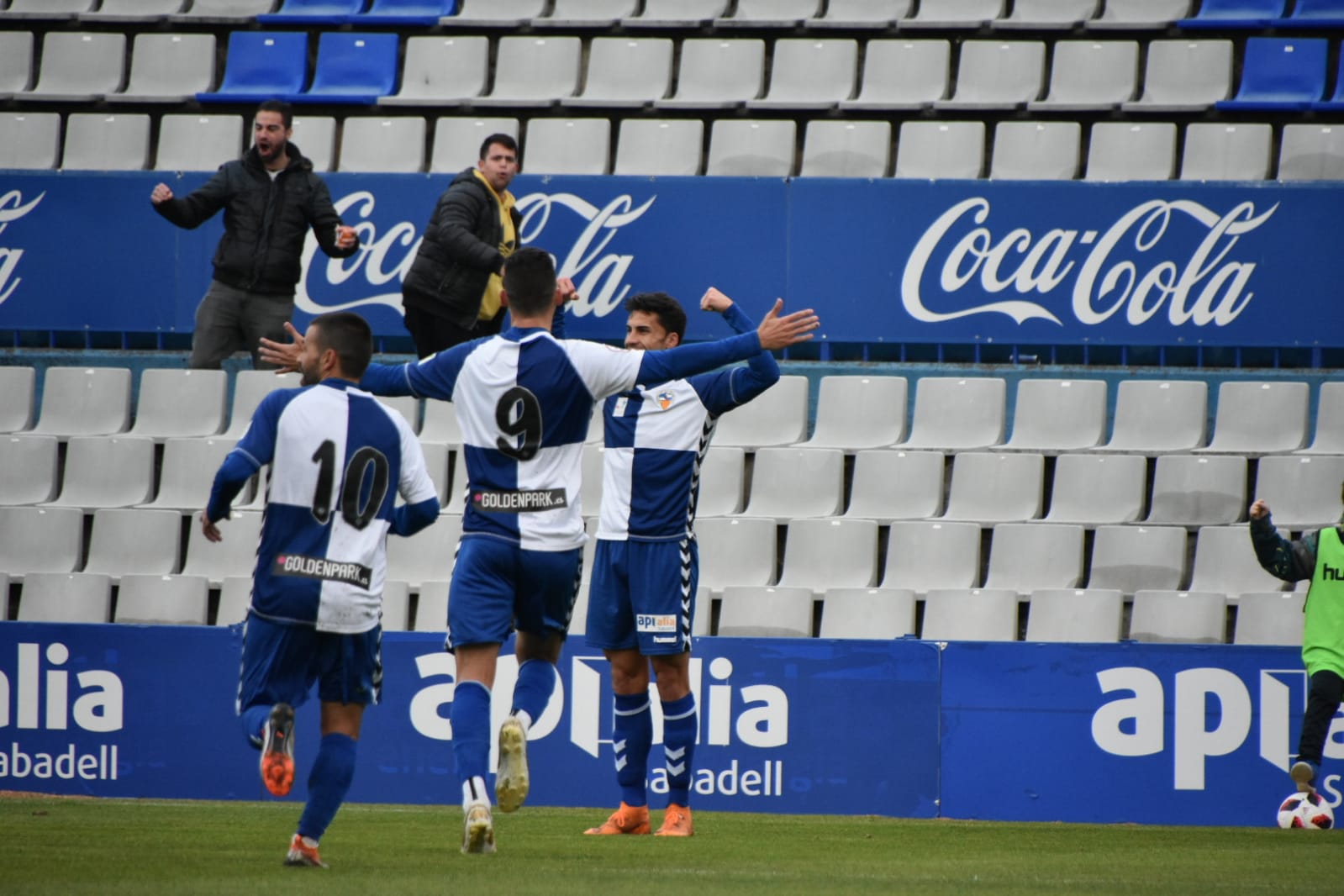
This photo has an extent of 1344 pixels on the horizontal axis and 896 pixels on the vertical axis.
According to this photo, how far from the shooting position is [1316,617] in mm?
8453

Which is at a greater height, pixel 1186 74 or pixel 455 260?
pixel 1186 74

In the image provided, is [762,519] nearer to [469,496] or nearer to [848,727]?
[848,727]

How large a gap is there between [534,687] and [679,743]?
1.11 meters

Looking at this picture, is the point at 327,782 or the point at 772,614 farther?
the point at 772,614

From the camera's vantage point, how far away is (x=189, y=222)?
1034 centimetres

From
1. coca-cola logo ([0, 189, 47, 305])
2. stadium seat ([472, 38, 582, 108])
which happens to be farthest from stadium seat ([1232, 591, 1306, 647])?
coca-cola logo ([0, 189, 47, 305])

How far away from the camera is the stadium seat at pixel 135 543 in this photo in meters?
10.7

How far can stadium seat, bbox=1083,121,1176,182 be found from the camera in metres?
11.7

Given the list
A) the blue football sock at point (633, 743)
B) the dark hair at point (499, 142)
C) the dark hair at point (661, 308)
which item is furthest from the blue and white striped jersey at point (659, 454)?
the dark hair at point (499, 142)

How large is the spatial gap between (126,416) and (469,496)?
245 inches

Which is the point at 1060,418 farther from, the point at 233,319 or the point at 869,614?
the point at 233,319

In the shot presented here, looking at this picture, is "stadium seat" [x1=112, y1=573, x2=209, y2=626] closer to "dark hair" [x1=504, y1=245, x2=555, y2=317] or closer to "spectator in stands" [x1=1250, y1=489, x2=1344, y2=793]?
"dark hair" [x1=504, y1=245, x2=555, y2=317]

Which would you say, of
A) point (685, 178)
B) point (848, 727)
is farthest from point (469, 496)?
point (685, 178)

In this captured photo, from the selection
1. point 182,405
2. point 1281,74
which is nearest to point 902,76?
point 1281,74
